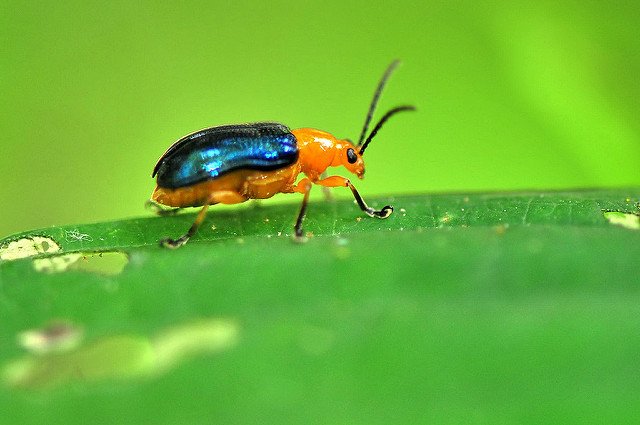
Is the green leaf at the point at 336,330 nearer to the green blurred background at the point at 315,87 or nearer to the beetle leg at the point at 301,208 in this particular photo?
the beetle leg at the point at 301,208

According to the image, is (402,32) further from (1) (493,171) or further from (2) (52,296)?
(2) (52,296)

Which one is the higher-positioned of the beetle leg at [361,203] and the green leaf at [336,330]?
the green leaf at [336,330]

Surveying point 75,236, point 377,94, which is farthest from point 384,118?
point 75,236

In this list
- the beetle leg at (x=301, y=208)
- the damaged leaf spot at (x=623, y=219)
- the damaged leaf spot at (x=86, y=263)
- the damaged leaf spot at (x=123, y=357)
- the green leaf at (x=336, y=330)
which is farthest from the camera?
the beetle leg at (x=301, y=208)

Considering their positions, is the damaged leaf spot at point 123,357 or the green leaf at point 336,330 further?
the damaged leaf spot at point 123,357

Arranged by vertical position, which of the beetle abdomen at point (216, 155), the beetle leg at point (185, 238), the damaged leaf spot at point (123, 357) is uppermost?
the beetle abdomen at point (216, 155)

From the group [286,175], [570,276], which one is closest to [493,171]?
[286,175]

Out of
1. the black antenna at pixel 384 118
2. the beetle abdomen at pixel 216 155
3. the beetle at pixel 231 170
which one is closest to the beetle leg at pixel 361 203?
the beetle at pixel 231 170

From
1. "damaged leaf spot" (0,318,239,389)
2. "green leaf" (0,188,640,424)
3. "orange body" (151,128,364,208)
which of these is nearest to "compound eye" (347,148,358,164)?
"orange body" (151,128,364,208)
